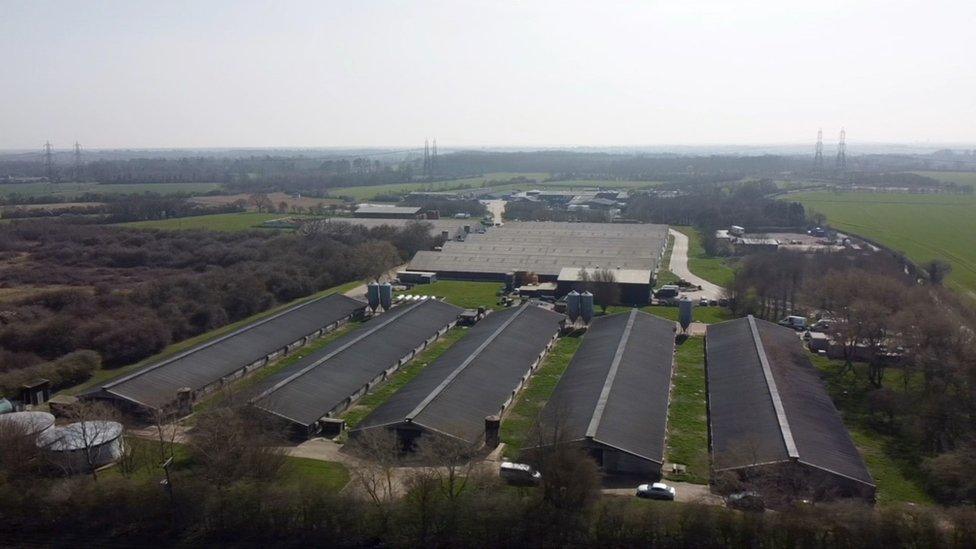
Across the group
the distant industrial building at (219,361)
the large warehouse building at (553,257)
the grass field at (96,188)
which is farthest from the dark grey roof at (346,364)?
the grass field at (96,188)

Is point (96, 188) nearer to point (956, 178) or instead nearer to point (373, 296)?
point (373, 296)

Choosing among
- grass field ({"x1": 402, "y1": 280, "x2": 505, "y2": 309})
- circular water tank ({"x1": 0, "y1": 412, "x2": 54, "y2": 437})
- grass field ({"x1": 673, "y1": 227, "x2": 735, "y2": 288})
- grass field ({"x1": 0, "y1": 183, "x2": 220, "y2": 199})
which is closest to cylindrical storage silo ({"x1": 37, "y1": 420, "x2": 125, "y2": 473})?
circular water tank ({"x1": 0, "y1": 412, "x2": 54, "y2": 437})

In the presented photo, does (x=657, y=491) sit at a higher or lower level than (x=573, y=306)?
lower

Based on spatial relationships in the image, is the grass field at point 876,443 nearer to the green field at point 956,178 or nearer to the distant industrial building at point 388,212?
the distant industrial building at point 388,212

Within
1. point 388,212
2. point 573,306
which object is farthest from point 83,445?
point 388,212

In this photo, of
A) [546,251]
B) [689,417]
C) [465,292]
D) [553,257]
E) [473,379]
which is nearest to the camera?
[689,417]

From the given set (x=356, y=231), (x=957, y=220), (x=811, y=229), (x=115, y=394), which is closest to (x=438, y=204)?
(x=356, y=231)

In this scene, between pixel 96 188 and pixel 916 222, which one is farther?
pixel 96 188
